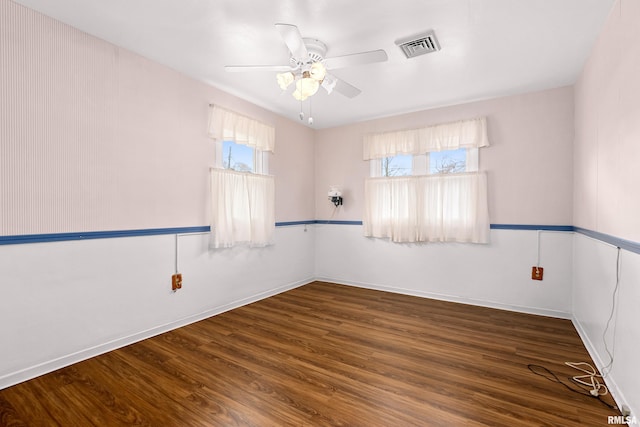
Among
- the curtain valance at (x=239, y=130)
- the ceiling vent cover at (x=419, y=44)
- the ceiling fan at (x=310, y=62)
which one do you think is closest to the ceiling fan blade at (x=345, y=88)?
the ceiling fan at (x=310, y=62)

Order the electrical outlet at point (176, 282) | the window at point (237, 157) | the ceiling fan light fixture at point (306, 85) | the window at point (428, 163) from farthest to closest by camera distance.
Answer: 1. the window at point (428, 163)
2. the window at point (237, 157)
3. the electrical outlet at point (176, 282)
4. the ceiling fan light fixture at point (306, 85)

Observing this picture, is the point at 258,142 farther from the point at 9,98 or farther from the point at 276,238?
the point at 9,98

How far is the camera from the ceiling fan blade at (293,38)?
177 cm

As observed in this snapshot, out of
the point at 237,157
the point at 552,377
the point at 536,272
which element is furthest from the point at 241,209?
the point at 536,272

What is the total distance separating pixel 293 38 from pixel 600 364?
3046mm

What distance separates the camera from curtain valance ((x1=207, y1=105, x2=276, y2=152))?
3.26 metres

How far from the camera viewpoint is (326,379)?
203 cm

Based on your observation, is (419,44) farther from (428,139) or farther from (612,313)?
(612,313)

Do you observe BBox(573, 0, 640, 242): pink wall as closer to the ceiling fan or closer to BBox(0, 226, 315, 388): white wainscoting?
the ceiling fan

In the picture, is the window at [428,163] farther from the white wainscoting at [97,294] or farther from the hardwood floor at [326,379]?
the white wainscoting at [97,294]

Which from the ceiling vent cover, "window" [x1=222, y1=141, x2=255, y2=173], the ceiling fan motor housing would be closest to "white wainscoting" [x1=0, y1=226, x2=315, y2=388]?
"window" [x1=222, y1=141, x2=255, y2=173]

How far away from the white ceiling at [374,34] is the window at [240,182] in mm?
496

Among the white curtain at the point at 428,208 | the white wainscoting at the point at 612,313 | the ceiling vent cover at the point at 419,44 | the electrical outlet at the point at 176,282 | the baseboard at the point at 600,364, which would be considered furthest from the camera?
the white curtain at the point at 428,208

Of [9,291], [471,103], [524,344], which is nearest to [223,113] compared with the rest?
[9,291]
